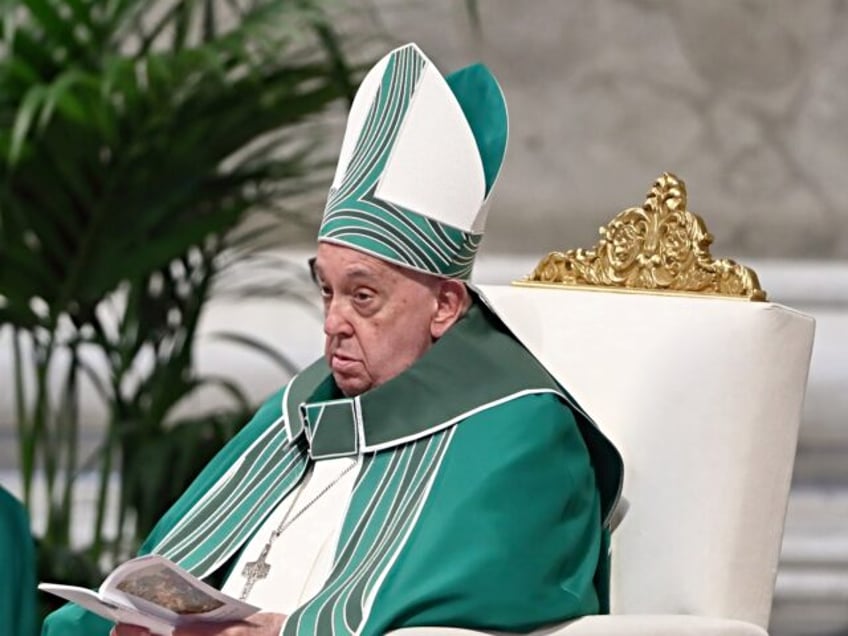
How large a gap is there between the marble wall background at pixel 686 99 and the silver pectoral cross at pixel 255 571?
219 cm

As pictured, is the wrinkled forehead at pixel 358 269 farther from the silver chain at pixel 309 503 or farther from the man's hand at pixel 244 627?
the man's hand at pixel 244 627

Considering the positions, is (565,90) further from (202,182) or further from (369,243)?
(369,243)

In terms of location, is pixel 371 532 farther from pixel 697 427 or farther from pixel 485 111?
pixel 485 111

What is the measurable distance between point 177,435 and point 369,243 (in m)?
1.29

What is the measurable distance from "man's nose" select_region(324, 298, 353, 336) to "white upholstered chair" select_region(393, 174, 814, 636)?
0.76 feet

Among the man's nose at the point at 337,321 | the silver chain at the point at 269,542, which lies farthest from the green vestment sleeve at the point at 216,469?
the man's nose at the point at 337,321

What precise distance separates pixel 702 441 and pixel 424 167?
1.78 ft

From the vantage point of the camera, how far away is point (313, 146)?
4289 millimetres

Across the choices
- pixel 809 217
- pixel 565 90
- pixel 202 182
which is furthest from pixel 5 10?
pixel 809 217

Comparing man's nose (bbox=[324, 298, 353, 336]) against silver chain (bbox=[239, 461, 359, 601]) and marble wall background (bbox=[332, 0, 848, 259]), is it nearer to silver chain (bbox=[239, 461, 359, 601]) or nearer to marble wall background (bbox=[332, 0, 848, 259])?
silver chain (bbox=[239, 461, 359, 601])

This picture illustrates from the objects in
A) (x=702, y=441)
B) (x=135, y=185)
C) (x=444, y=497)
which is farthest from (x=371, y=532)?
(x=135, y=185)

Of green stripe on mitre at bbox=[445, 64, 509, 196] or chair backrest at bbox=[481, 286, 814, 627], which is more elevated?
green stripe on mitre at bbox=[445, 64, 509, 196]

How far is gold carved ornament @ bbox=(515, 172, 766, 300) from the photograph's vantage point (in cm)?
301

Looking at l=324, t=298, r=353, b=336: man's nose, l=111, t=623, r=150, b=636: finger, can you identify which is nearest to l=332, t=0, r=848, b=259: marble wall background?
l=324, t=298, r=353, b=336: man's nose
